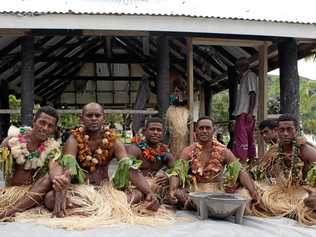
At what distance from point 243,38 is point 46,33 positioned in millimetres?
2541

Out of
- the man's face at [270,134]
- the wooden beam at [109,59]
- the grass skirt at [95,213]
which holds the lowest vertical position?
the grass skirt at [95,213]

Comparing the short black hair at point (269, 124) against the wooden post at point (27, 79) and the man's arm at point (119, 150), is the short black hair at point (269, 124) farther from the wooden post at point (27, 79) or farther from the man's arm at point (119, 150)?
the wooden post at point (27, 79)

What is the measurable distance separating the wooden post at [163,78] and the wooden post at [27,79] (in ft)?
5.24

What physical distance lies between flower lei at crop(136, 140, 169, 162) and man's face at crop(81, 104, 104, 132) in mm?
780

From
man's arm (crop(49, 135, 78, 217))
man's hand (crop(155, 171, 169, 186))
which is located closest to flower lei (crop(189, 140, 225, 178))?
man's hand (crop(155, 171, 169, 186))

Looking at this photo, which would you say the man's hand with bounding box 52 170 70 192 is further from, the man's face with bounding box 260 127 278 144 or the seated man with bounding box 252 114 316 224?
the man's face with bounding box 260 127 278 144

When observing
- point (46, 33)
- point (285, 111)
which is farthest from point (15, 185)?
point (285, 111)

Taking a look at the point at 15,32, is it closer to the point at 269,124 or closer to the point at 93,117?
the point at 93,117

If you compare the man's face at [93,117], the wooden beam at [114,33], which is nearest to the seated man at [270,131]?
the wooden beam at [114,33]

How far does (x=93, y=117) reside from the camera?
3.90m

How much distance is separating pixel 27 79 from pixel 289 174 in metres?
3.34

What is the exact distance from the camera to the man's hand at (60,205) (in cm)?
339

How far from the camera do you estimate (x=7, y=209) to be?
351 cm

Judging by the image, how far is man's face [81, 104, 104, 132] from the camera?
3885 millimetres
